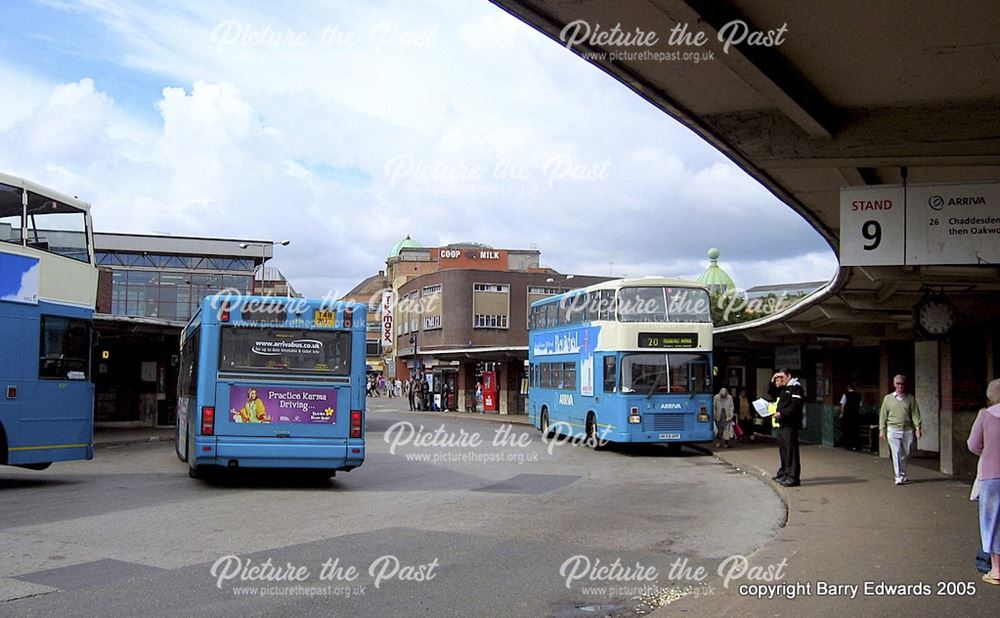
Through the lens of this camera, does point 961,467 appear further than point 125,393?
No

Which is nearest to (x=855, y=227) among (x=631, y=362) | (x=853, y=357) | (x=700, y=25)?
(x=700, y=25)

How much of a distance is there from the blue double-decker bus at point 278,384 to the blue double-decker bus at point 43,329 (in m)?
2.10

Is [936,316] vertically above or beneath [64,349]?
above

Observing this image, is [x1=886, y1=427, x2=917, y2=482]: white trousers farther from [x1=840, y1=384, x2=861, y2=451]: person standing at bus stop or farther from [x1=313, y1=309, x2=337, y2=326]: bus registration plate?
[x1=313, y1=309, x2=337, y2=326]: bus registration plate

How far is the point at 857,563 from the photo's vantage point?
8.64 meters

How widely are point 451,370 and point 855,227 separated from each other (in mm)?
50777

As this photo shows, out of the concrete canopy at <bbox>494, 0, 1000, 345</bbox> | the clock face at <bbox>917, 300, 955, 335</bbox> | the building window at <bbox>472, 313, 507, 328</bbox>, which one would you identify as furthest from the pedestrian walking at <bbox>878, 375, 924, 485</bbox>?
the building window at <bbox>472, 313, 507, 328</bbox>

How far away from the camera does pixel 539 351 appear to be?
30.7m

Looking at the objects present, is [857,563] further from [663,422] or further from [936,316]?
[663,422]

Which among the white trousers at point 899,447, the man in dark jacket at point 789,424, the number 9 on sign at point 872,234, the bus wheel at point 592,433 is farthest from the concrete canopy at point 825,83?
the bus wheel at point 592,433

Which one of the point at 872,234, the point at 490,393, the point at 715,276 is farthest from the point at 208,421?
the point at 715,276

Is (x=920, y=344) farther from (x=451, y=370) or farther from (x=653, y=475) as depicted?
(x=451, y=370)

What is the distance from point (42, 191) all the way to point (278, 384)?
5155mm

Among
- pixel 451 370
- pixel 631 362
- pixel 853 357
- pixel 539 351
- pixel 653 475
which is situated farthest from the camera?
pixel 451 370
